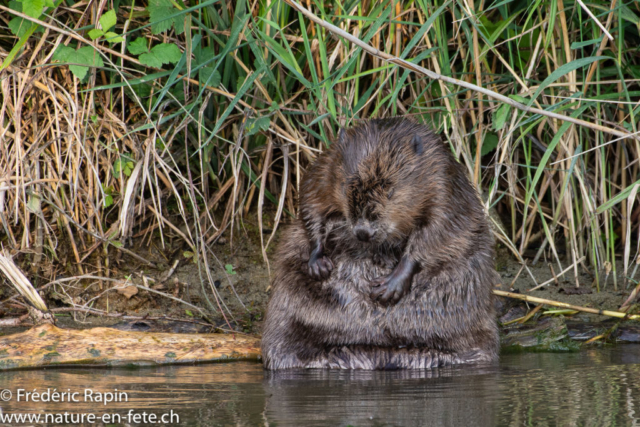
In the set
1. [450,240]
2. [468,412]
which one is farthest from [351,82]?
[468,412]

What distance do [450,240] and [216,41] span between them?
189 cm

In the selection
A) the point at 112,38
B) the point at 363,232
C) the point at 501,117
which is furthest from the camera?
the point at 112,38

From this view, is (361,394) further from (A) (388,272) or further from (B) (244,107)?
(B) (244,107)

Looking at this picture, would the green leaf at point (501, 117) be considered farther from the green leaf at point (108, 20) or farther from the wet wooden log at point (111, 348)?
the green leaf at point (108, 20)

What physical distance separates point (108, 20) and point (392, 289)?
6.77ft

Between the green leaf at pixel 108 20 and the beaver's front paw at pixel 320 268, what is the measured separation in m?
1.68

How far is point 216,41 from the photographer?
467 centimetres

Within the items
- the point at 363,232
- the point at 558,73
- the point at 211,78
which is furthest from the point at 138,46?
the point at 558,73

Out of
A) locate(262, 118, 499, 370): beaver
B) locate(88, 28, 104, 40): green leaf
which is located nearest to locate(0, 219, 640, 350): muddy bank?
locate(262, 118, 499, 370): beaver

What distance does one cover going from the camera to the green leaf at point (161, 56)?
4.30m

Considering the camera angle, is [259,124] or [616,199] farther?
[259,124]

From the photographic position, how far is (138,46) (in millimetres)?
4391

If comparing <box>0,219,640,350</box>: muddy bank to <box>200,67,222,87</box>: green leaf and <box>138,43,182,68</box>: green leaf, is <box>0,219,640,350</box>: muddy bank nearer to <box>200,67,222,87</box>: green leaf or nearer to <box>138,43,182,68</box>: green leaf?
<box>200,67,222,87</box>: green leaf

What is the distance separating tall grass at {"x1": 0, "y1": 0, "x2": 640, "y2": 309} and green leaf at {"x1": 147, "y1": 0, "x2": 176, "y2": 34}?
0.02m
